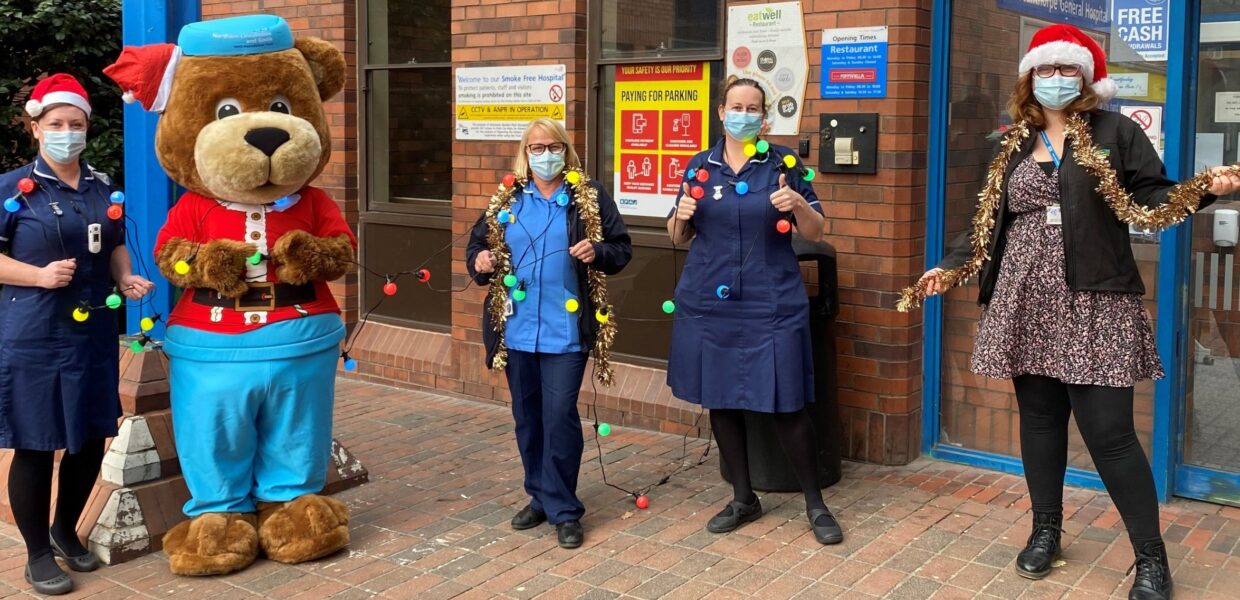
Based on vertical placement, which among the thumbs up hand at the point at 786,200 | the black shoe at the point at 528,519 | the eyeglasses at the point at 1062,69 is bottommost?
the black shoe at the point at 528,519

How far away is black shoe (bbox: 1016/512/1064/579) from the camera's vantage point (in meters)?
4.76

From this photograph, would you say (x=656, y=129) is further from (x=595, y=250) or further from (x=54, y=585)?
(x=54, y=585)

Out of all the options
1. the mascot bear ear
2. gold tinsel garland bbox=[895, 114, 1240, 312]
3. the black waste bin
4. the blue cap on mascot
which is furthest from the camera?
the black waste bin

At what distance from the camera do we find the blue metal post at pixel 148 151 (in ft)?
18.2

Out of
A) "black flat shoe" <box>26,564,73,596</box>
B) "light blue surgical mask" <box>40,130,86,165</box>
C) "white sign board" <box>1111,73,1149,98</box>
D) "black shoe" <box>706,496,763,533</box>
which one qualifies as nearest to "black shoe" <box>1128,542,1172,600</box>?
"black shoe" <box>706,496,763,533</box>

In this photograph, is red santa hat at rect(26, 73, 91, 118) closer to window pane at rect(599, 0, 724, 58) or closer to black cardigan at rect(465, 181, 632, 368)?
black cardigan at rect(465, 181, 632, 368)

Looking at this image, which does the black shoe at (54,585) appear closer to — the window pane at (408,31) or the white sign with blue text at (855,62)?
the white sign with blue text at (855,62)

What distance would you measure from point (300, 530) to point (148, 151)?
1852 mm

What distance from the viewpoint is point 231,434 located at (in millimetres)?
4941

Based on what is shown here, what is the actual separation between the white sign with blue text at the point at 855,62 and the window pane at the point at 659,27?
78 centimetres

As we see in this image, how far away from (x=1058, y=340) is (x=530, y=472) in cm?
228

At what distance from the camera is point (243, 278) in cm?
490

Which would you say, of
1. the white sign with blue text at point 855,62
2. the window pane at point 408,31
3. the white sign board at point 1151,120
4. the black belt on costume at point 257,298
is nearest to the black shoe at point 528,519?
the black belt on costume at point 257,298

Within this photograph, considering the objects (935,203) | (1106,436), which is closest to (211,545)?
(1106,436)
